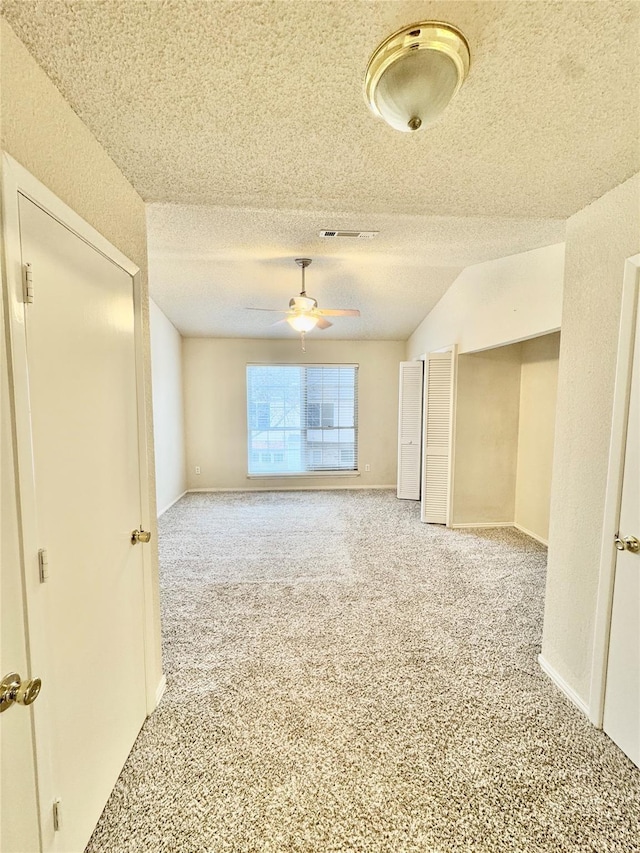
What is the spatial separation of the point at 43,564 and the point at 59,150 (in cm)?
121

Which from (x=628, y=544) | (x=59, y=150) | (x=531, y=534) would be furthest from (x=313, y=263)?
(x=531, y=534)

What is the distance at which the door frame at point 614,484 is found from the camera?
1466 millimetres

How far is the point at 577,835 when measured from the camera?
1.24 m

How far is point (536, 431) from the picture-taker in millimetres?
4000

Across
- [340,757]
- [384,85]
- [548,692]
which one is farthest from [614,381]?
[340,757]

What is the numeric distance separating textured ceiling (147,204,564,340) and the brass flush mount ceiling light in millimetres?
982

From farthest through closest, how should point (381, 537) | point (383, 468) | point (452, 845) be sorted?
point (383, 468) < point (381, 537) < point (452, 845)

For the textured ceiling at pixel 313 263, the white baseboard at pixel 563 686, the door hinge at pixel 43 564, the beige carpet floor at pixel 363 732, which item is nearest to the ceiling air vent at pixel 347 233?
the textured ceiling at pixel 313 263

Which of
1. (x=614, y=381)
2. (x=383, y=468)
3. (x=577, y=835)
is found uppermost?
(x=614, y=381)

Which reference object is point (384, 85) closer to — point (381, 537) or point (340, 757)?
point (340, 757)

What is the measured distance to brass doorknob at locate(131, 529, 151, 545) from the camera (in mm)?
1535

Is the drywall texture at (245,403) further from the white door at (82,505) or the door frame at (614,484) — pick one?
the door frame at (614,484)

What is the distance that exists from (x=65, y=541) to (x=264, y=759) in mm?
1268

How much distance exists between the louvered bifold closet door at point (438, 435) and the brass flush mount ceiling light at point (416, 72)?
3.44 metres
